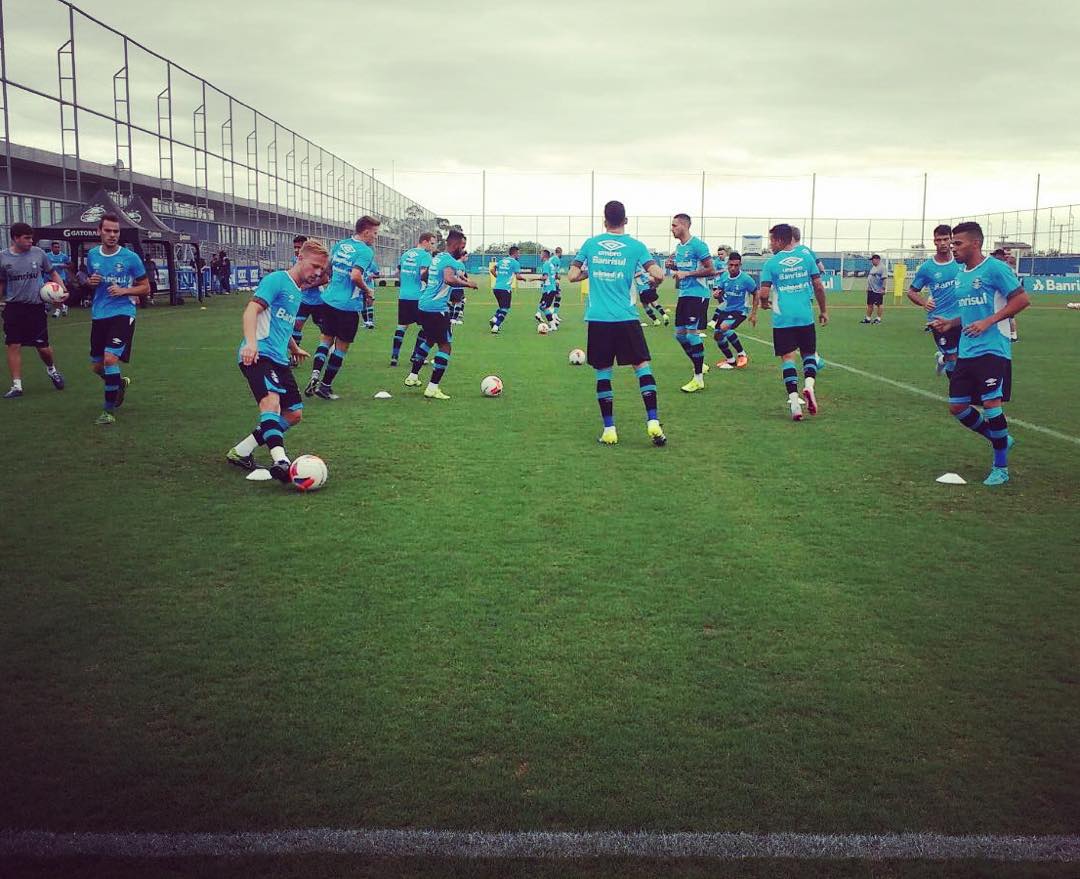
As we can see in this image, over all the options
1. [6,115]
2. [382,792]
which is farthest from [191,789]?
[6,115]

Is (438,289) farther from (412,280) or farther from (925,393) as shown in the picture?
(925,393)

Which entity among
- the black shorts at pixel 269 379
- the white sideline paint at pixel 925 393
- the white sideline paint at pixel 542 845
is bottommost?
the white sideline paint at pixel 542 845

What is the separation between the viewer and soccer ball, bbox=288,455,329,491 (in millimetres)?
7590

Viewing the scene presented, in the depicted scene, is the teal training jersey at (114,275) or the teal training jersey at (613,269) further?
the teal training jersey at (114,275)

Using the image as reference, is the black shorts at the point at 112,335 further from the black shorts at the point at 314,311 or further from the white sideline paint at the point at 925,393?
the white sideline paint at the point at 925,393

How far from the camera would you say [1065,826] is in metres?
3.08

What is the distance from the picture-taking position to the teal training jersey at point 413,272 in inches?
615

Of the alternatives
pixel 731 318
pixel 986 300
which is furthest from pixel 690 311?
pixel 986 300

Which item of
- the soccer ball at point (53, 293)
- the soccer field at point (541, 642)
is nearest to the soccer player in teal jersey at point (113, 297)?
the soccer ball at point (53, 293)

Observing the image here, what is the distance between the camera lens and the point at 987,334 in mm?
8039

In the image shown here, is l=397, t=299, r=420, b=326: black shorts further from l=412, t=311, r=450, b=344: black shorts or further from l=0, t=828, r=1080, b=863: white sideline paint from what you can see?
l=0, t=828, r=1080, b=863: white sideline paint

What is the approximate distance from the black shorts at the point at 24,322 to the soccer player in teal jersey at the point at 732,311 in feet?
35.7

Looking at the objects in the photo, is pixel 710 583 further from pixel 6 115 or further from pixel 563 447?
pixel 6 115

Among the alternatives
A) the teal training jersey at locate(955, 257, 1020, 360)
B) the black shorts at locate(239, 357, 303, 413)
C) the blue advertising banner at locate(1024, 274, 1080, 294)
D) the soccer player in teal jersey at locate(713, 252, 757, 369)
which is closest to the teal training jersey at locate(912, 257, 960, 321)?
the soccer player in teal jersey at locate(713, 252, 757, 369)
